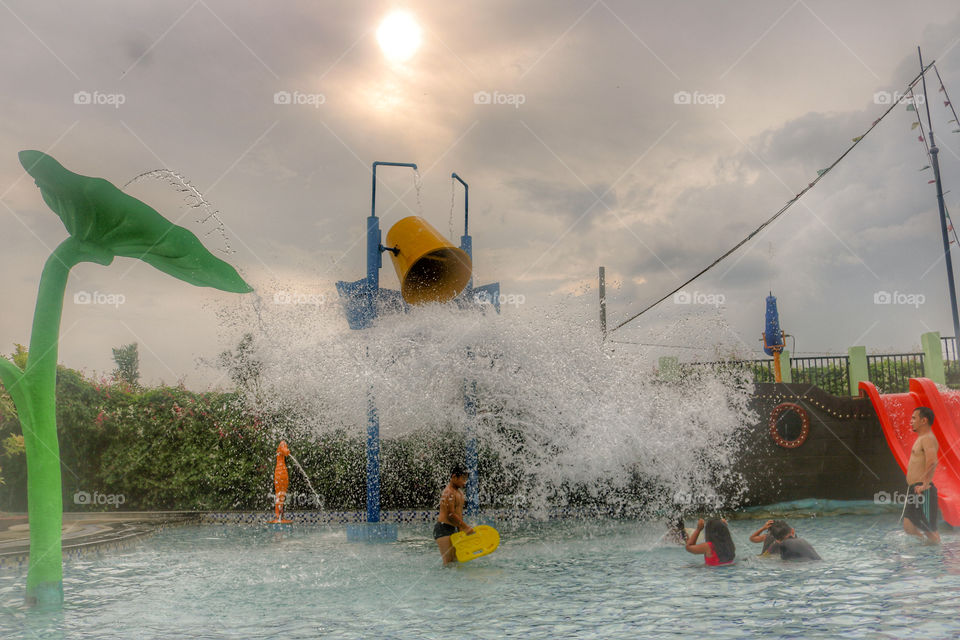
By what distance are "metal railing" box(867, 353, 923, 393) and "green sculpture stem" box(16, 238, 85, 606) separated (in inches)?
636

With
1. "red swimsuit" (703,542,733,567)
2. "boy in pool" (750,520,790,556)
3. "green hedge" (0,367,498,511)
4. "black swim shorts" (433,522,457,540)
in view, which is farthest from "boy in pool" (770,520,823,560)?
"green hedge" (0,367,498,511)

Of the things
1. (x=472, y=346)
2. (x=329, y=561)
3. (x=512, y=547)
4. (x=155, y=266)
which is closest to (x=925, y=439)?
(x=512, y=547)

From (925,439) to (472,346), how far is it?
21.2ft

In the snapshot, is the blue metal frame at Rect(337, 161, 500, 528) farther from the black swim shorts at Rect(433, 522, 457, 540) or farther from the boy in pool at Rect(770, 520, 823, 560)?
the boy in pool at Rect(770, 520, 823, 560)

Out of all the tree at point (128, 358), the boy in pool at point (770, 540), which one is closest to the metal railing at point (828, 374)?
the boy in pool at point (770, 540)

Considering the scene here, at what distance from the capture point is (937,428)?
10.5 m

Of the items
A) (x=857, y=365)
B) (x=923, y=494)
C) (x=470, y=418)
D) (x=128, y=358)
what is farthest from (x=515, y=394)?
(x=128, y=358)

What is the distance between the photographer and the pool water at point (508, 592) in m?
4.87

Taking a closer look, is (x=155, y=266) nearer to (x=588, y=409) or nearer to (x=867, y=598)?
(x=588, y=409)

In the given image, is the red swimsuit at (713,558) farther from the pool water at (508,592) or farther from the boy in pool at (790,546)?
the boy in pool at (790,546)

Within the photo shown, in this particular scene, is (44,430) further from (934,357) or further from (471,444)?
(934,357)

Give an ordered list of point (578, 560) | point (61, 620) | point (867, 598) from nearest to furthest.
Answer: point (61, 620)
point (867, 598)
point (578, 560)

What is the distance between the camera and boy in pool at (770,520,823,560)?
7.16 metres

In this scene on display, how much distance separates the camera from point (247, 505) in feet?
38.5
